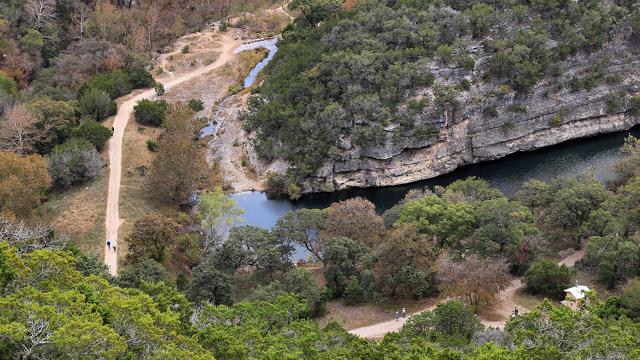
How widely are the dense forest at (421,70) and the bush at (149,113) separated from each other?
9703 mm

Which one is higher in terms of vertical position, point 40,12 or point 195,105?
point 40,12

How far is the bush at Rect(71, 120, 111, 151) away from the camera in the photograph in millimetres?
71188

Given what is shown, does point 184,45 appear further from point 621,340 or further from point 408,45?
point 621,340

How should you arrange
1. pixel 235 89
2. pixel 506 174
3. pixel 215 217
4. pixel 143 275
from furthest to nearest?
pixel 235 89
pixel 506 174
pixel 215 217
pixel 143 275

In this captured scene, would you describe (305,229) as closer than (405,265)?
No

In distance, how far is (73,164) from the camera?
65188mm

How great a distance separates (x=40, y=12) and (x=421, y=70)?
48434mm

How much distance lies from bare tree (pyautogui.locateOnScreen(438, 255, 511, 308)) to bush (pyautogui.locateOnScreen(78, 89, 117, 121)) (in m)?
46.5

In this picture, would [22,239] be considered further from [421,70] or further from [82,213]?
[421,70]

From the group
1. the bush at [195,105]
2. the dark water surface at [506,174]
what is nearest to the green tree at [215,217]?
the dark water surface at [506,174]

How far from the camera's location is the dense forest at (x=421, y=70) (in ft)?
238

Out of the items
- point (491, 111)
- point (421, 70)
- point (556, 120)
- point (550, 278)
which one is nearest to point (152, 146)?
point (421, 70)

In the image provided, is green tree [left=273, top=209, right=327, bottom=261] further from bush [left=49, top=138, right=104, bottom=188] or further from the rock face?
bush [left=49, top=138, right=104, bottom=188]

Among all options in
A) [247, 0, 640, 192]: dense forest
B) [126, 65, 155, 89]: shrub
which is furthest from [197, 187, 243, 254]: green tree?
[126, 65, 155, 89]: shrub
